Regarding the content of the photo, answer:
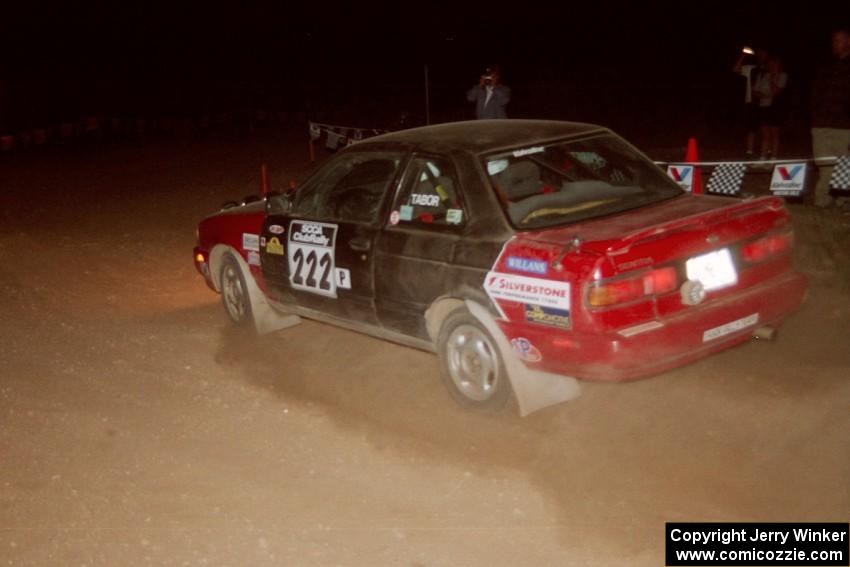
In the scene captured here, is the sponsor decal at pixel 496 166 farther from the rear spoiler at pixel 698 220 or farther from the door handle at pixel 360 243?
the rear spoiler at pixel 698 220

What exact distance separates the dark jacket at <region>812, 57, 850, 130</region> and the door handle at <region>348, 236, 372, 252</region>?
19.2ft

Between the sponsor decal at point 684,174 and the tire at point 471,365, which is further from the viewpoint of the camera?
the sponsor decal at point 684,174

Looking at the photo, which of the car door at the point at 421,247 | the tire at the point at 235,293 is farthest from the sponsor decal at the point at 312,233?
the tire at the point at 235,293

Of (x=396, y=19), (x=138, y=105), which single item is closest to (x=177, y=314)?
(x=138, y=105)

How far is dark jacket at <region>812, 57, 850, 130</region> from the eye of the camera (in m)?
9.96

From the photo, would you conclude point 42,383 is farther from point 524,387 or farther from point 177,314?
point 524,387

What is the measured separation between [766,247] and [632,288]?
1.01m

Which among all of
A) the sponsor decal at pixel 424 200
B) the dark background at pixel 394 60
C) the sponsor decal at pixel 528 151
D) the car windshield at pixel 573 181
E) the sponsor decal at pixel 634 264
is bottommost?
the dark background at pixel 394 60

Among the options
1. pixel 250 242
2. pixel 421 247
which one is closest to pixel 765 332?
pixel 421 247

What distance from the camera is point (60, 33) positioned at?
53.5 m

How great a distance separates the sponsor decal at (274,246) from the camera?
717cm

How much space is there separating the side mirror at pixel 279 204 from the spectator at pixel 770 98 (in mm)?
8820

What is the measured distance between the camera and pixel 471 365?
5938 millimetres

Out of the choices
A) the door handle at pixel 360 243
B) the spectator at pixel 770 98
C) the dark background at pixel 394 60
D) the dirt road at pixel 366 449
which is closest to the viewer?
the dirt road at pixel 366 449
